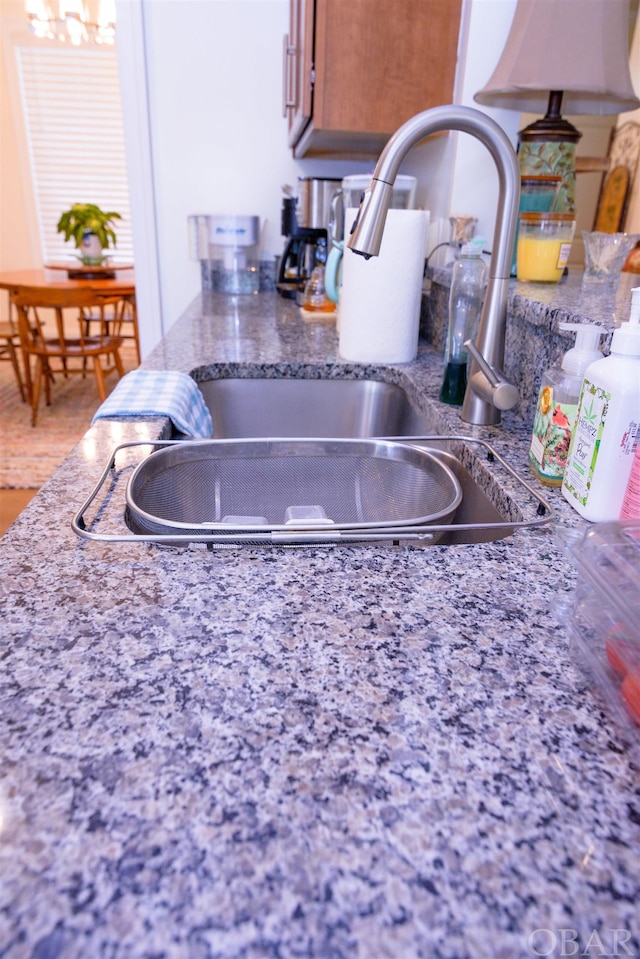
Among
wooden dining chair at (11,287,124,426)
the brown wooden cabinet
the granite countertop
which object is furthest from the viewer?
wooden dining chair at (11,287,124,426)

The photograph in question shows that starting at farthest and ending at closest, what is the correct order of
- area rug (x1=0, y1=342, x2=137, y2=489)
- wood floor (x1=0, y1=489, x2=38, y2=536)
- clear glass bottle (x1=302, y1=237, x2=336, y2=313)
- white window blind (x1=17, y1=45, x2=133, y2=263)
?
white window blind (x1=17, y1=45, x2=133, y2=263)
area rug (x1=0, y1=342, x2=137, y2=489)
wood floor (x1=0, y1=489, x2=38, y2=536)
clear glass bottle (x1=302, y1=237, x2=336, y2=313)

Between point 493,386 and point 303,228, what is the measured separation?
1396mm

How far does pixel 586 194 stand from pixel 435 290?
2.97 m

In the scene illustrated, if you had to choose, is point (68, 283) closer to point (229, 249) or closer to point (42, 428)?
point (42, 428)

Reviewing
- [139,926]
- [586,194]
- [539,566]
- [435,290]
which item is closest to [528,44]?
[435,290]

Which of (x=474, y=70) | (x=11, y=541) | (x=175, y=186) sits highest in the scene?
(x=474, y=70)

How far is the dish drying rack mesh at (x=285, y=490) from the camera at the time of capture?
54 centimetres

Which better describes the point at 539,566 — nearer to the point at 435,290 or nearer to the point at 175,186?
the point at 435,290

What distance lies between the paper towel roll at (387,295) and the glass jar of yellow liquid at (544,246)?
170 mm

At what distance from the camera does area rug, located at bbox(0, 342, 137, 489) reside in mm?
2637

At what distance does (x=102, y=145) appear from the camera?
4961 mm

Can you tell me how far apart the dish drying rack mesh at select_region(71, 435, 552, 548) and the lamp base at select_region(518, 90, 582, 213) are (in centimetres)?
68

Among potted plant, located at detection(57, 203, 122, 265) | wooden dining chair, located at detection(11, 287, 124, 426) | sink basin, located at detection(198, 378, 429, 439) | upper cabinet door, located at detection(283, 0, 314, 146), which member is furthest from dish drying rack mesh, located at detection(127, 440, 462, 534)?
potted plant, located at detection(57, 203, 122, 265)

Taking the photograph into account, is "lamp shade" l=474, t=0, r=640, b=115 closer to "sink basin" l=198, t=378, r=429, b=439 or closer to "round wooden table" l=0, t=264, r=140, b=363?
"sink basin" l=198, t=378, r=429, b=439
